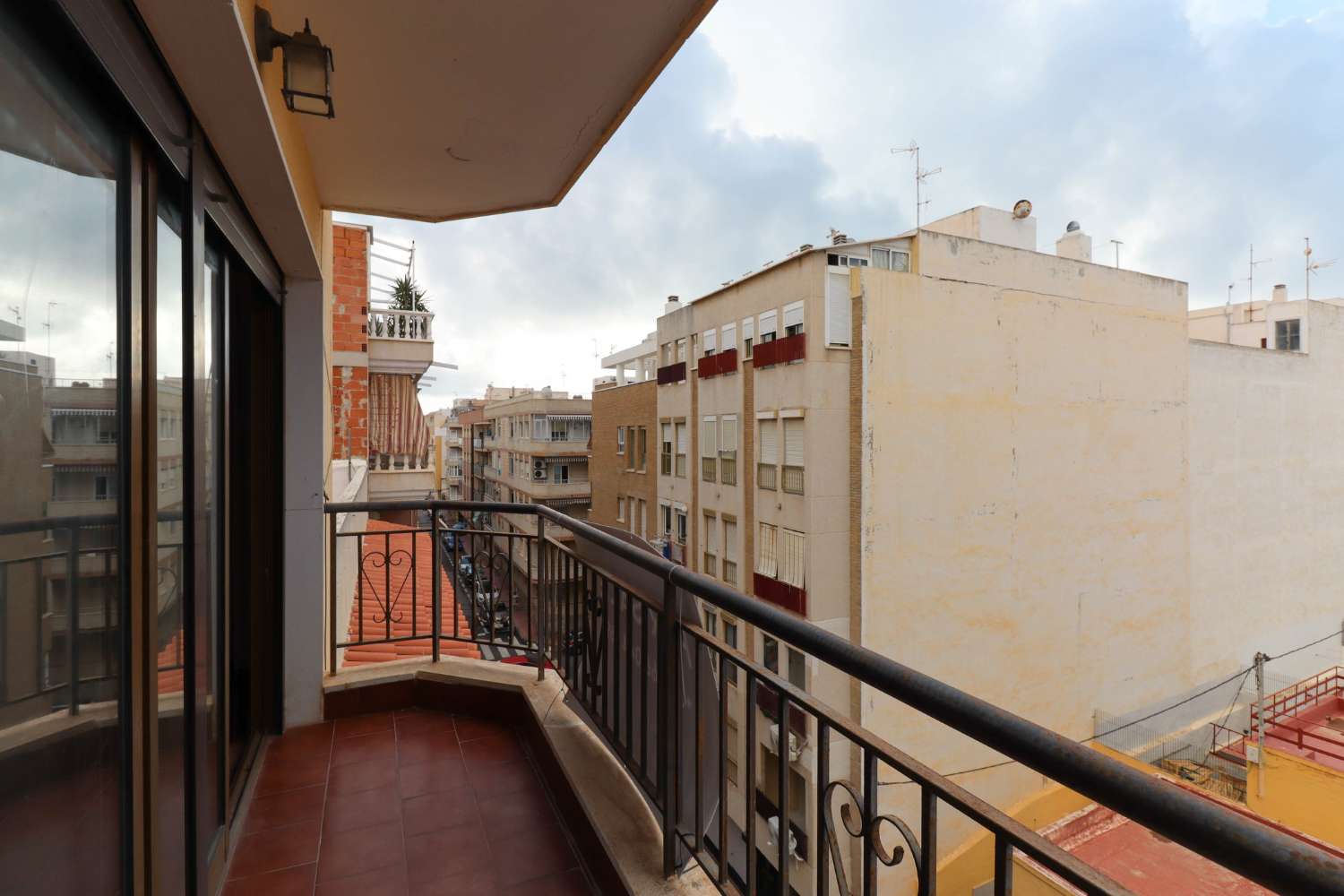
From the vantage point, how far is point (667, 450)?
51.2ft

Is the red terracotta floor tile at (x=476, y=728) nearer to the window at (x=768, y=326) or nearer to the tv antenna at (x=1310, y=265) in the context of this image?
the window at (x=768, y=326)

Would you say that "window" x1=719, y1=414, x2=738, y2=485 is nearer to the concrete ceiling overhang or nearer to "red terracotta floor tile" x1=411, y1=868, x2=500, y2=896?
the concrete ceiling overhang

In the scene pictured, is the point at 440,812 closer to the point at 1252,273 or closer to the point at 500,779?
→ the point at 500,779

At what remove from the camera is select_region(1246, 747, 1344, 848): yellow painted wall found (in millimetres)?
8945

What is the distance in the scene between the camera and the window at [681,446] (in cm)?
1477

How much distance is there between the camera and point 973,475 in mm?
11117

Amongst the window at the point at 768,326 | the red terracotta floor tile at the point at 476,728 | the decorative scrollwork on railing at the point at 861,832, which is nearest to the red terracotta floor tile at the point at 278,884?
the red terracotta floor tile at the point at 476,728

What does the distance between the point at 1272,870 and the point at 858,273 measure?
424 inches

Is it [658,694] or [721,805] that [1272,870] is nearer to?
[721,805]

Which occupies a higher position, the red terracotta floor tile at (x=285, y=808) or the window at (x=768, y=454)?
the window at (x=768, y=454)

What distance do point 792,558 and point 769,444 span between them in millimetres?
2154

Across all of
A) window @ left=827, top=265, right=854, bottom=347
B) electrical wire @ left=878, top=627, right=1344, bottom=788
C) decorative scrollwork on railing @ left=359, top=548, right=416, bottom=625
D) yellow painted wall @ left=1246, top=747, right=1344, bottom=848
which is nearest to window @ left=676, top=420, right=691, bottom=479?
window @ left=827, top=265, right=854, bottom=347

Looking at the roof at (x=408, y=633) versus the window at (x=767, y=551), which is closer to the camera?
the roof at (x=408, y=633)

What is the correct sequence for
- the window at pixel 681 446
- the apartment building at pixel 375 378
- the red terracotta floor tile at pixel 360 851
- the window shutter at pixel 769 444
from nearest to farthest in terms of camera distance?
1. the red terracotta floor tile at pixel 360 851
2. the apartment building at pixel 375 378
3. the window shutter at pixel 769 444
4. the window at pixel 681 446
